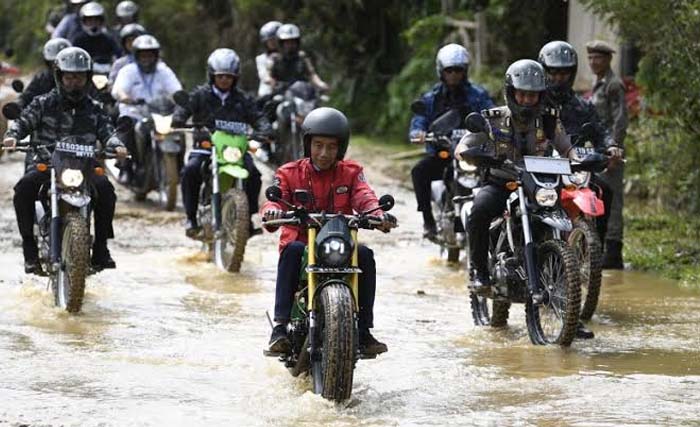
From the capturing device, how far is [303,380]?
8.34m

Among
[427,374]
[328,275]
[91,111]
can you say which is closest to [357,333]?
[328,275]

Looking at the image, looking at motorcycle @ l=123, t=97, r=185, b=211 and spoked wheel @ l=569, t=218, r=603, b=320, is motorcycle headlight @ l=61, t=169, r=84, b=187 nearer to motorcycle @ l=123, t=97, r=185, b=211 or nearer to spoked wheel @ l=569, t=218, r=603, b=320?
spoked wheel @ l=569, t=218, r=603, b=320

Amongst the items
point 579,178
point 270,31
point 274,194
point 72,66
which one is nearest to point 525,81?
point 579,178

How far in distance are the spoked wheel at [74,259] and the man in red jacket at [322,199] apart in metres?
2.72

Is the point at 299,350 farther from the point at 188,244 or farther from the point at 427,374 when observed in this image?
the point at 188,244

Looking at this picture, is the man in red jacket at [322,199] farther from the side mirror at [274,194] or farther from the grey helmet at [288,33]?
the grey helmet at [288,33]

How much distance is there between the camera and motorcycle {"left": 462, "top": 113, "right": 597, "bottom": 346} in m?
9.53

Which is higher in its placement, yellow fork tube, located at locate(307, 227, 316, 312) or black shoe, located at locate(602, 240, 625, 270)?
yellow fork tube, located at locate(307, 227, 316, 312)

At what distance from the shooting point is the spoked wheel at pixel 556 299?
923cm

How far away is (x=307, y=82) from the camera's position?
19.5m

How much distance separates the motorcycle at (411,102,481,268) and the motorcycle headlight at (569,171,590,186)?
206 cm

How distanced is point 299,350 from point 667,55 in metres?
6.72

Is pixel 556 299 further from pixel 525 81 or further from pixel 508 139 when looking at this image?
pixel 525 81

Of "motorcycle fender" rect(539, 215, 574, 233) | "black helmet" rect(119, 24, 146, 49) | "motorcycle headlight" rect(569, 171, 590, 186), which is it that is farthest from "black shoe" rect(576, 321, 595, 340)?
"black helmet" rect(119, 24, 146, 49)
